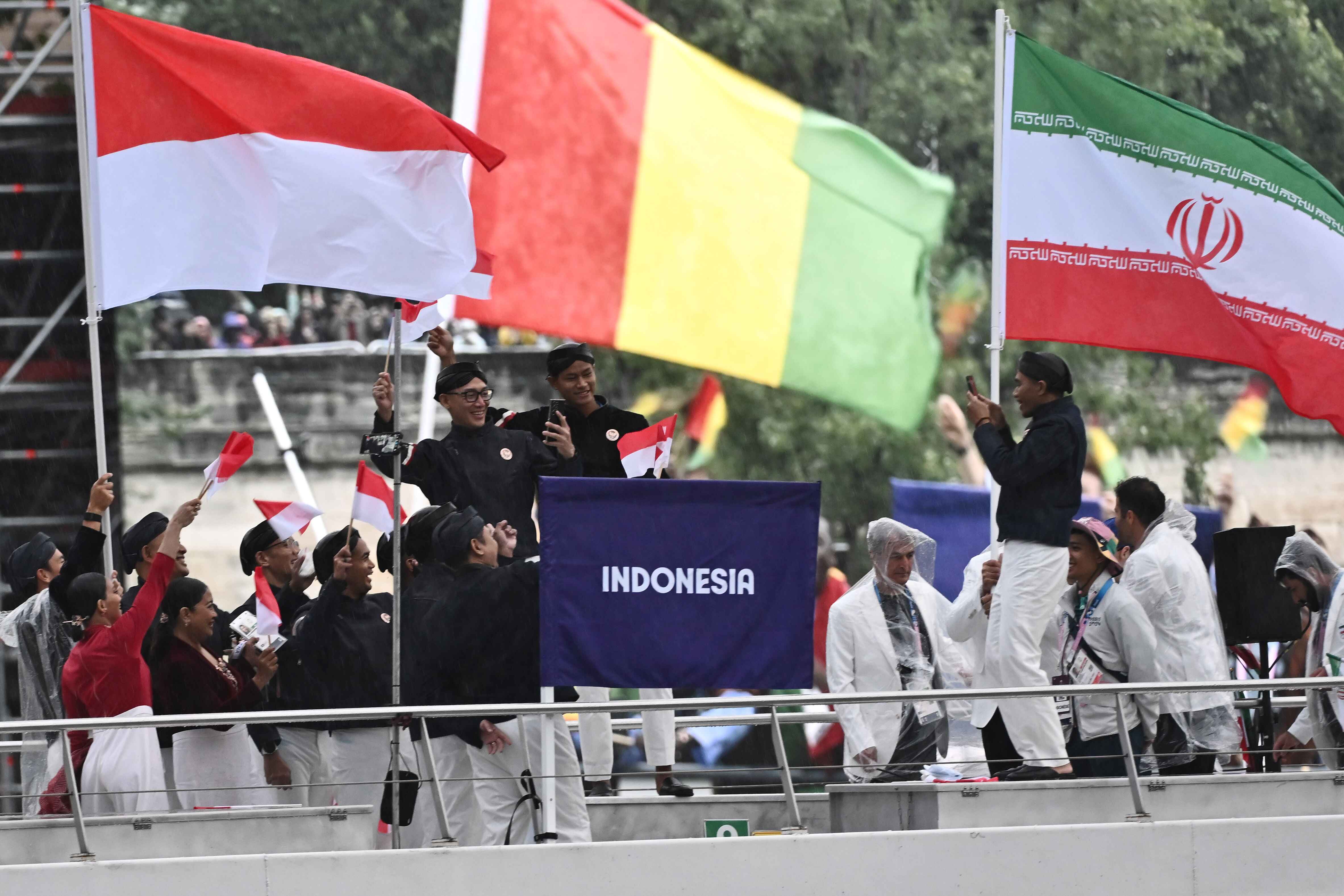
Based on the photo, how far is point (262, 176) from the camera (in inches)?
340

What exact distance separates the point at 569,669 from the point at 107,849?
6.22ft

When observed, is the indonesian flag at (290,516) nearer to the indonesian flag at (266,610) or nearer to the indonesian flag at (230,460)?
the indonesian flag at (266,610)

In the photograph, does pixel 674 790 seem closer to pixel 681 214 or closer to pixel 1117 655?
pixel 1117 655

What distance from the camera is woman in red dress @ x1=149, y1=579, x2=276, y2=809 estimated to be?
8.44 m

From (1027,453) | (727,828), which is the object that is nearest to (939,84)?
(1027,453)

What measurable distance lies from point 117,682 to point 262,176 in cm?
219

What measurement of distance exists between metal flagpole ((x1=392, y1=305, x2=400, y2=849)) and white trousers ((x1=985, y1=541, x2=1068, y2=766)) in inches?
97.9

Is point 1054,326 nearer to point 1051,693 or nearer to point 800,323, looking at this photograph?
point 1051,693

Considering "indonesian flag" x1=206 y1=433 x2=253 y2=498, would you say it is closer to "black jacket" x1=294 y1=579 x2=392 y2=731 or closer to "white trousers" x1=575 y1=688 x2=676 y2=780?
"black jacket" x1=294 y1=579 x2=392 y2=731

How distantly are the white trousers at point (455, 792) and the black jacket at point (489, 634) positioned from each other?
18 centimetres

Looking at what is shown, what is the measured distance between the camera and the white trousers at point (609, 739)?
8789 millimetres

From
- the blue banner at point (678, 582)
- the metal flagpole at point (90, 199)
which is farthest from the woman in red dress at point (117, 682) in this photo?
the blue banner at point (678, 582)

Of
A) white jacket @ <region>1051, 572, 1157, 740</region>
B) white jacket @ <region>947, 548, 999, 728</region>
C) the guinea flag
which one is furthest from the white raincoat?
the guinea flag

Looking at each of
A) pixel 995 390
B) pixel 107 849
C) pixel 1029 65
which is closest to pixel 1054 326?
pixel 995 390
